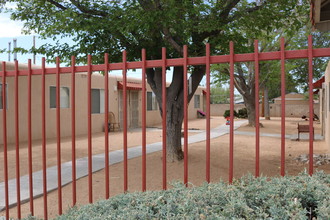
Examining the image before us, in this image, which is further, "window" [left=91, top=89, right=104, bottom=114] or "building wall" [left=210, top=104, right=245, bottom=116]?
"building wall" [left=210, top=104, right=245, bottom=116]

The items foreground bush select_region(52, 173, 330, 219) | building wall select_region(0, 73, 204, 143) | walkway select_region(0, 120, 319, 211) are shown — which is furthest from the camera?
building wall select_region(0, 73, 204, 143)

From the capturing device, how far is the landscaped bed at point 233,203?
1914mm

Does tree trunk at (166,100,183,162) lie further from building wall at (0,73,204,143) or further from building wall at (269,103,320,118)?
building wall at (269,103,320,118)

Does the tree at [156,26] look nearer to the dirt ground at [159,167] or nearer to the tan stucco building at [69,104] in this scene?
the dirt ground at [159,167]

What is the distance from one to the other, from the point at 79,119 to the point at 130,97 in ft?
14.2

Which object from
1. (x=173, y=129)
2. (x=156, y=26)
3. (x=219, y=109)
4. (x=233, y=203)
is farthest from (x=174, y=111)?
(x=219, y=109)

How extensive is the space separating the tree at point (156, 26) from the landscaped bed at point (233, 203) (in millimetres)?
4801

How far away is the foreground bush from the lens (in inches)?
75.4

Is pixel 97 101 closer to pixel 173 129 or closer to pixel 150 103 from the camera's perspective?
pixel 150 103

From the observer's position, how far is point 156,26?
6.90 m

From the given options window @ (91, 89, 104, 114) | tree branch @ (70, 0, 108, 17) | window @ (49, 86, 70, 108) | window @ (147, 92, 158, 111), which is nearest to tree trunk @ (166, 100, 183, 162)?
tree branch @ (70, 0, 108, 17)

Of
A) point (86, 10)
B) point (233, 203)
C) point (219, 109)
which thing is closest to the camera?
point (233, 203)

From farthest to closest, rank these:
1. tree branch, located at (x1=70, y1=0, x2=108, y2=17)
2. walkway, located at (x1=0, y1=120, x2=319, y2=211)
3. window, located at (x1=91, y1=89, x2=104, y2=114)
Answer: window, located at (x1=91, y1=89, x2=104, y2=114) < tree branch, located at (x1=70, y1=0, x2=108, y2=17) < walkway, located at (x1=0, y1=120, x2=319, y2=211)

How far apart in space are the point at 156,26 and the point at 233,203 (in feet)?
18.1
